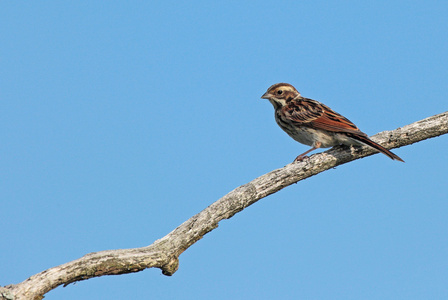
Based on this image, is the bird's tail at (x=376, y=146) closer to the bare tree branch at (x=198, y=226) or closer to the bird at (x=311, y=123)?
the bird at (x=311, y=123)

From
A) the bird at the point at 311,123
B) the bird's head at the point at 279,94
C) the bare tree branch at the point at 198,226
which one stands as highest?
the bird's head at the point at 279,94

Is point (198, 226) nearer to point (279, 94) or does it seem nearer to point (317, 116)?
point (317, 116)

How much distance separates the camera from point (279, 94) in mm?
12891

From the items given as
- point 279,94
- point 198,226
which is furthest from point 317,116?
point 198,226

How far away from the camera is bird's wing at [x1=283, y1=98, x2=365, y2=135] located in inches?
436

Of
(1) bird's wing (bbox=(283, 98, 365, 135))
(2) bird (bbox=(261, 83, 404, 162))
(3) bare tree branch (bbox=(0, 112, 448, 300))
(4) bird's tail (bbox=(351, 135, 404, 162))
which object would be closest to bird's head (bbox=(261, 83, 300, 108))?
(2) bird (bbox=(261, 83, 404, 162))

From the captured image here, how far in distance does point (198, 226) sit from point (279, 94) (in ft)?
16.3

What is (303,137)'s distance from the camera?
11789 millimetres

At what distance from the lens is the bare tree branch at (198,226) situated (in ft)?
25.9

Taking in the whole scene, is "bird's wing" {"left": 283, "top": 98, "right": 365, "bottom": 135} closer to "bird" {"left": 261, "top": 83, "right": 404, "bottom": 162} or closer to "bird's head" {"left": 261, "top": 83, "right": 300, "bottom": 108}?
"bird" {"left": 261, "top": 83, "right": 404, "bottom": 162}

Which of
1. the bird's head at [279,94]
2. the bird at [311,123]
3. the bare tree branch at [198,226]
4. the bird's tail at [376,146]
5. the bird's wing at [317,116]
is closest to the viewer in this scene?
the bare tree branch at [198,226]

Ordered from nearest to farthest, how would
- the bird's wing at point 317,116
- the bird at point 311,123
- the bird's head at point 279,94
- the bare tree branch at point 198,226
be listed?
the bare tree branch at point 198,226 < the bird at point 311,123 < the bird's wing at point 317,116 < the bird's head at point 279,94

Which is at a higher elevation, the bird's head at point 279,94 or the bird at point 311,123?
the bird's head at point 279,94

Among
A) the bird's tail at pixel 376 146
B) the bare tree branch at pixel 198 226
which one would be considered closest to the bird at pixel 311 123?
the bird's tail at pixel 376 146
